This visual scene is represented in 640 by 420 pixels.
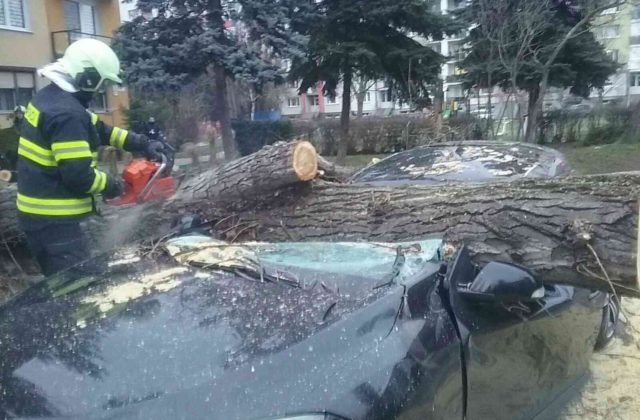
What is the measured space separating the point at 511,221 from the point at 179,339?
1.68 m

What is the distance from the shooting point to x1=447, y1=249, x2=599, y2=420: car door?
2.43 metres

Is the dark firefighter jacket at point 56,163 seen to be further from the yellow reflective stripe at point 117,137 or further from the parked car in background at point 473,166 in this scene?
the parked car in background at point 473,166

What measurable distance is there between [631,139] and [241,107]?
13.1 metres

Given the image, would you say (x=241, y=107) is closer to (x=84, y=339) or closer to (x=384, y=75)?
(x=384, y=75)

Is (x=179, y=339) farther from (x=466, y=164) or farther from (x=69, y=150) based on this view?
(x=466, y=164)

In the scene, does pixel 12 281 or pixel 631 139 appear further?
pixel 631 139

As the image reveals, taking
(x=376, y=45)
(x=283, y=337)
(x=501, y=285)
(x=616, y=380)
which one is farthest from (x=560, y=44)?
(x=283, y=337)

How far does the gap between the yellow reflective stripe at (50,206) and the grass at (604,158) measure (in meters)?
11.5

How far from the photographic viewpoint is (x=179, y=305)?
92.0 inches

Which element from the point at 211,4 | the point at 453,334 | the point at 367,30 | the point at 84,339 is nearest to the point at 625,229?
the point at 453,334

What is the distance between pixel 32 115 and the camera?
3.83m

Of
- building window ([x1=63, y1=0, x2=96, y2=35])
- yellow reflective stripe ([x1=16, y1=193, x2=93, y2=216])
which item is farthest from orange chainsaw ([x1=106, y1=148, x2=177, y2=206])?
building window ([x1=63, y1=0, x2=96, y2=35])

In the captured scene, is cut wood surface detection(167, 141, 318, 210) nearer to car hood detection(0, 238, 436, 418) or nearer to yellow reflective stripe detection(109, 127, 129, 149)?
yellow reflective stripe detection(109, 127, 129, 149)

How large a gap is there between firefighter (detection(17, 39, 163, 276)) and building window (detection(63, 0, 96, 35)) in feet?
58.4
